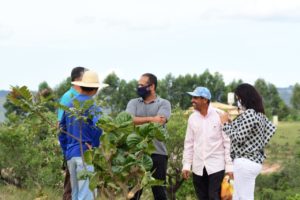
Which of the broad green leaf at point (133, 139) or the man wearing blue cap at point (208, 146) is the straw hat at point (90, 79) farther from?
the broad green leaf at point (133, 139)

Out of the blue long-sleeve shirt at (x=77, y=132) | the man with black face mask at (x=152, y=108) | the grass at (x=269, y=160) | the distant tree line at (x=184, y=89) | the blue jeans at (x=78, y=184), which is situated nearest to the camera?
the blue long-sleeve shirt at (x=77, y=132)

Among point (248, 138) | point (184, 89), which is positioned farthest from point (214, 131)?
point (184, 89)

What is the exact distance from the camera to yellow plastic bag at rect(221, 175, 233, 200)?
22.7 ft

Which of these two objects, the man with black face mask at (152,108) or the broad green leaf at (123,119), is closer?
the broad green leaf at (123,119)

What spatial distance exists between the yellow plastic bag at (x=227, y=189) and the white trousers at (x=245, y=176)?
2.01 ft

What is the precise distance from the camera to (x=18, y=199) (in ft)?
28.3

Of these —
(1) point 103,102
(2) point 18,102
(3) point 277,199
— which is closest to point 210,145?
(1) point 103,102

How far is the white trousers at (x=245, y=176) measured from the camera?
6.24 m

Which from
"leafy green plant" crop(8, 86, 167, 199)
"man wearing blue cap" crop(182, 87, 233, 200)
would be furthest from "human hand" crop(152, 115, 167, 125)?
"leafy green plant" crop(8, 86, 167, 199)

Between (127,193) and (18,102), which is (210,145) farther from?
(18,102)

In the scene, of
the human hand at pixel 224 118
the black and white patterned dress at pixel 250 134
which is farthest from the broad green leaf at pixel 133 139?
the human hand at pixel 224 118

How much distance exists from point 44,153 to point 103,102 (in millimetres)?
8411

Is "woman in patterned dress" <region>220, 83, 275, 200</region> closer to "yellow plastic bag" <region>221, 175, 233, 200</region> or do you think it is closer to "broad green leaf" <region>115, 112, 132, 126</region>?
"yellow plastic bag" <region>221, 175, 233, 200</region>

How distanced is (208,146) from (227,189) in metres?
0.47
